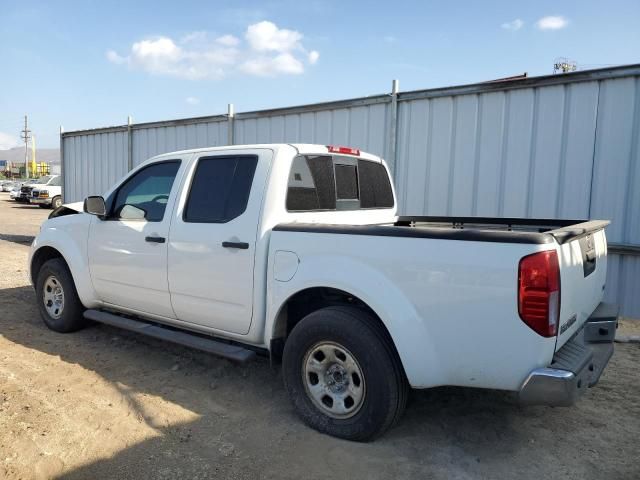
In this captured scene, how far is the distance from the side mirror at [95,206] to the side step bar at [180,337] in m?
0.97

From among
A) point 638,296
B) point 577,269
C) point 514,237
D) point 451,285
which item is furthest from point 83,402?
point 638,296

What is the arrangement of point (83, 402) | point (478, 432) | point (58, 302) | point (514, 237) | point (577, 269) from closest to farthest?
point (514, 237) < point (577, 269) < point (478, 432) < point (83, 402) < point (58, 302)

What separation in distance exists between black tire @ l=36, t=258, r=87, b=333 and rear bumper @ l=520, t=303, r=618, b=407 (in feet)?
14.1

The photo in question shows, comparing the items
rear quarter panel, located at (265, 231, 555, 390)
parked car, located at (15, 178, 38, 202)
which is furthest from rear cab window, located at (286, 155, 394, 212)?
parked car, located at (15, 178, 38, 202)

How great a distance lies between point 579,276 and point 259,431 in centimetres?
222

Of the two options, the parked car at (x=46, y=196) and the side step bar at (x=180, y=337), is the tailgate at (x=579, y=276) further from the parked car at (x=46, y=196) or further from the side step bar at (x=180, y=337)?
the parked car at (x=46, y=196)

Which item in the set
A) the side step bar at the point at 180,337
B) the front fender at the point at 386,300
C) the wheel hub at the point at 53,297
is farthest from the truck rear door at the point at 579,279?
the wheel hub at the point at 53,297

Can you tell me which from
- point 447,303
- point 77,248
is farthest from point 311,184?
point 77,248

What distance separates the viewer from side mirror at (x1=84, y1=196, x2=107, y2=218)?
4.46m

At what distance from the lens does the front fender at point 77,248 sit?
15.9 ft

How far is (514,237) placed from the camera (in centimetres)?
256

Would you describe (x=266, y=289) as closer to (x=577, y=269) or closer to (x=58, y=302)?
(x=577, y=269)

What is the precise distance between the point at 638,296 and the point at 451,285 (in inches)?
188

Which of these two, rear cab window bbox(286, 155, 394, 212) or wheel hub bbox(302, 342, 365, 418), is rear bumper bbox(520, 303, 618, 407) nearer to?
wheel hub bbox(302, 342, 365, 418)
